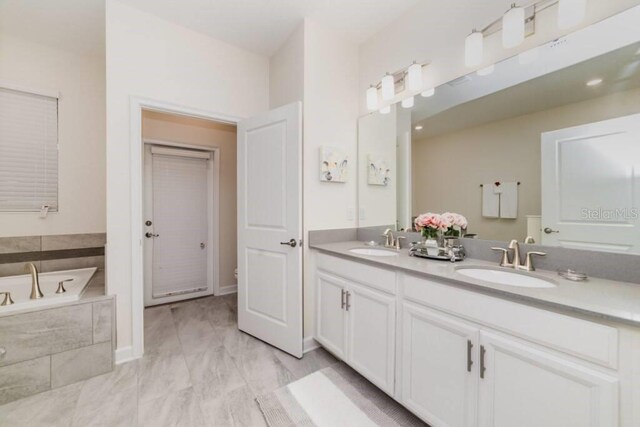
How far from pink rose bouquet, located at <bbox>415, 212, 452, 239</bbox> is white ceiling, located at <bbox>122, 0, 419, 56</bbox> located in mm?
1688

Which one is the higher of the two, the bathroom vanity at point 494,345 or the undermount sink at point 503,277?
the undermount sink at point 503,277

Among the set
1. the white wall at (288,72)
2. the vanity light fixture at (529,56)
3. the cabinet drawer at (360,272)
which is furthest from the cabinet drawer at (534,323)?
the white wall at (288,72)

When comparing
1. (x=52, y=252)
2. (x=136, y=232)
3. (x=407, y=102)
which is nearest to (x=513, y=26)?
(x=407, y=102)

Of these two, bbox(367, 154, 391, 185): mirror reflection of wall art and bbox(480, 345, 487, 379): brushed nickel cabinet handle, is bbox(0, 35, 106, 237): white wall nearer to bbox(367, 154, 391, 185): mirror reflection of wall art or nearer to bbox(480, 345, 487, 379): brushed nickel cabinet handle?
bbox(367, 154, 391, 185): mirror reflection of wall art

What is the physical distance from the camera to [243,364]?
198 cm

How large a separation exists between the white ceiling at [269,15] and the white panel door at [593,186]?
5.15ft

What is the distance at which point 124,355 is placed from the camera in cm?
200

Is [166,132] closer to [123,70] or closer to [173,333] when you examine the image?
[123,70]

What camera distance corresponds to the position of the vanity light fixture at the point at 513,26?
4.53ft

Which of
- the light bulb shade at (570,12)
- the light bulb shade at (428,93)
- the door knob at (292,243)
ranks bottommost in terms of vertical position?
the door knob at (292,243)

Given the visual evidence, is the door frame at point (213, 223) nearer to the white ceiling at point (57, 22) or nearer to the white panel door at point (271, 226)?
the white panel door at point (271, 226)

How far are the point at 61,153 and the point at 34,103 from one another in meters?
0.48

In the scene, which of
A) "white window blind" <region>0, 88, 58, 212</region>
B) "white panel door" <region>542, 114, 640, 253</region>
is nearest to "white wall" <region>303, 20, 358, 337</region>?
"white panel door" <region>542, 114, 640, 253</region>

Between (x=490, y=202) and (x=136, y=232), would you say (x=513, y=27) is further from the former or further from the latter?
(x=136, y=232)
